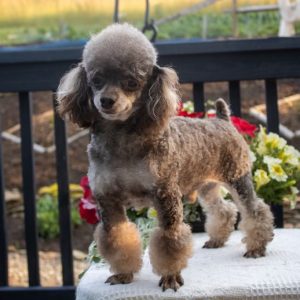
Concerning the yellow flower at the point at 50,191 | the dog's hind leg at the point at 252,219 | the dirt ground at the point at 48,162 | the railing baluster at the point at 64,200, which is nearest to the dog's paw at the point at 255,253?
the dog's hind leg at the point at 252,219

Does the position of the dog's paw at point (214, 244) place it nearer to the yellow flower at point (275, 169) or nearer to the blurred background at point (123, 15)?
the yellow flower at point (275, 169)

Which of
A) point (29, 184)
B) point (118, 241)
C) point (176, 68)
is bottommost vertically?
point (118, 241)

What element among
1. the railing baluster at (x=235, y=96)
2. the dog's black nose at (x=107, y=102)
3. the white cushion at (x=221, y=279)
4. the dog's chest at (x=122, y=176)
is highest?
the railing baluster at (x=235, y=96)

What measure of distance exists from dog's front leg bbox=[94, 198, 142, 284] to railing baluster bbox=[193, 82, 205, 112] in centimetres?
85

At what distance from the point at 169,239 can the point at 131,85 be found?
387 mm

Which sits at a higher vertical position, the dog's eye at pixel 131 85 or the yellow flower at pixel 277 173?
the dog's eye at pixel 131 85

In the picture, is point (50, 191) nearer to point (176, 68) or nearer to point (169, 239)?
point (176, 68)

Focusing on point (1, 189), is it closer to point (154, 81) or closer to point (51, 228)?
point (154, 81)

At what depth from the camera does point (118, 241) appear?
1.52 metres

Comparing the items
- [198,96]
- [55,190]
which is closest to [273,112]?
[198,96]

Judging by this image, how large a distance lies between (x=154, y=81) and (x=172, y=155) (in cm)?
20

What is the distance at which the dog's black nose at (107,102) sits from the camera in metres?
1.30

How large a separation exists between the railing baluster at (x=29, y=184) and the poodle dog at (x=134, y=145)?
0.85m

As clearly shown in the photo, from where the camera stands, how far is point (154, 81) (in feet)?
4.62
